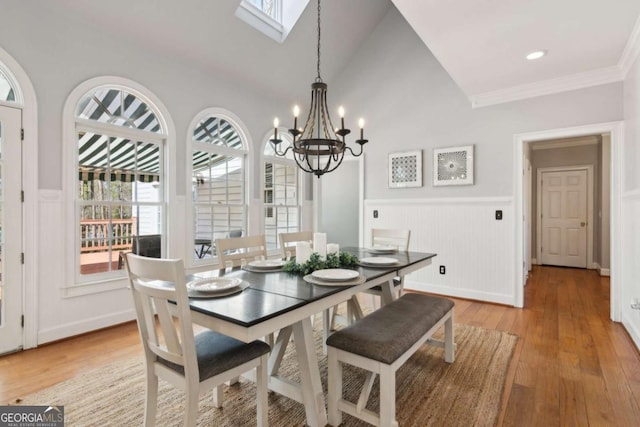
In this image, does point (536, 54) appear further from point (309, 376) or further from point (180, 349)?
point (180, 349)

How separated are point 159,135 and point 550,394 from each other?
3920 millimetres

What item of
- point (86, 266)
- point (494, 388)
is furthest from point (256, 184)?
point (494, 388)

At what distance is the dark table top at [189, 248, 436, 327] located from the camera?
52.1 inches

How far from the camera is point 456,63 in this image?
316cm

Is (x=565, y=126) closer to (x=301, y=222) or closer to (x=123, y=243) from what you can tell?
(x=301, y=222)

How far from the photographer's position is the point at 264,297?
5.10 ft

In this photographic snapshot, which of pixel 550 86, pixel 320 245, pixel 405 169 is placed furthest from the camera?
pixel 405 169

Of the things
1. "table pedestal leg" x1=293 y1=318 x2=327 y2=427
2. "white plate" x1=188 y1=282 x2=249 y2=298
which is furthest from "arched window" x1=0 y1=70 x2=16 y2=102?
"table pedestal leg" x1=293 y1=318 x2=327 y2=427

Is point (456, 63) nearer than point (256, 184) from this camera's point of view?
Yes

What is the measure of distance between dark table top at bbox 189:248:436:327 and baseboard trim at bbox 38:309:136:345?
174 cm

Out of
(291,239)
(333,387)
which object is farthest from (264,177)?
(333,387)

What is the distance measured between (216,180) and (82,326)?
78.7 inches

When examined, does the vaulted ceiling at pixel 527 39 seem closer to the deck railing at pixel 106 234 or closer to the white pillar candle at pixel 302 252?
the white pillar candle at pixel 302 252

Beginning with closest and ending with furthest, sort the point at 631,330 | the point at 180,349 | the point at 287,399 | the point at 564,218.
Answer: the point at 180,349, the point at 287,399, the point at 631,330, the point at 564,218
